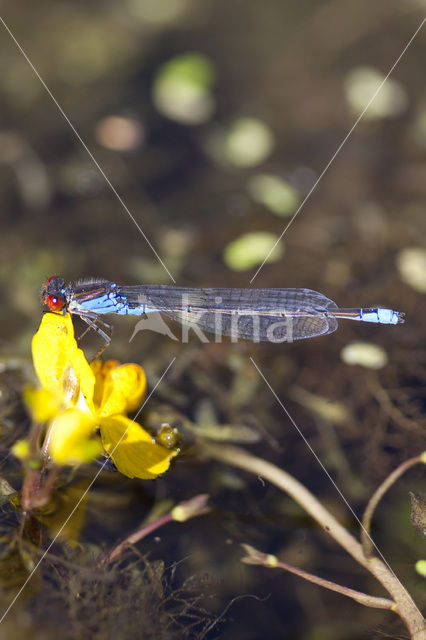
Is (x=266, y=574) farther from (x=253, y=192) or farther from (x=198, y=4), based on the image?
(x=198, y=4)

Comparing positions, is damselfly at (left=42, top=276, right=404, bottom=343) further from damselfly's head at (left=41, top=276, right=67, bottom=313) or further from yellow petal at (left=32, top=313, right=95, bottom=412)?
yellow petal at (left=32, top=313, right=95, bottom=412)

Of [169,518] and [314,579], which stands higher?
[169,518]

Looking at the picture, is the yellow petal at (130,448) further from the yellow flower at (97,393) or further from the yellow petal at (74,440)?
the yellow petal at (74,440)

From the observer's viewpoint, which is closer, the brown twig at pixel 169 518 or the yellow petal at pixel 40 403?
the yellow petal at pixel 40 403

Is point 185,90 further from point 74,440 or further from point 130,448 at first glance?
point 74,440

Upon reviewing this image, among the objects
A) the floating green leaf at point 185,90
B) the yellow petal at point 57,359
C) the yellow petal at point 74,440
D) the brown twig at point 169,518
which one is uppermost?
the floating green leaf at point 185,90
